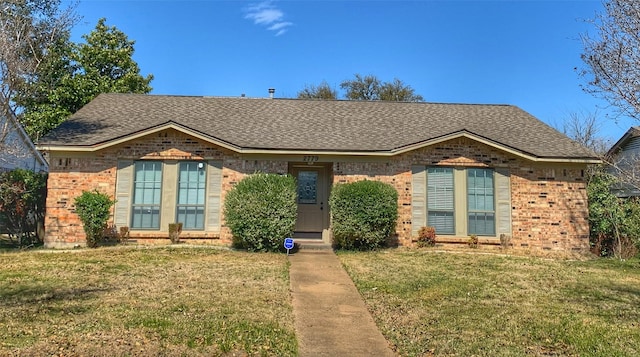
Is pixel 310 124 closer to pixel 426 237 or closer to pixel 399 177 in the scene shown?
pixel 399 177

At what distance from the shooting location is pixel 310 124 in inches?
555

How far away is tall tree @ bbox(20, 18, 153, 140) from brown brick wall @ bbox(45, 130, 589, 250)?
411 inches

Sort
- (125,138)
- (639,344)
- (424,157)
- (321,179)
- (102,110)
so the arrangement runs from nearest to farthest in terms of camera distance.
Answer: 1. (639,344)
2. (125,138)
3. (424,157)
4. (321,179)
5. (102,110)

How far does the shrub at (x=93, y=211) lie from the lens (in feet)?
36.2

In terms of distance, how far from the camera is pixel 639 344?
4.89 metres

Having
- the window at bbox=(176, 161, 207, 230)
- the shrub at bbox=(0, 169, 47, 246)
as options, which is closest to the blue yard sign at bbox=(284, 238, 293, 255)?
the window at bbox=(176, 161, 207, 230)

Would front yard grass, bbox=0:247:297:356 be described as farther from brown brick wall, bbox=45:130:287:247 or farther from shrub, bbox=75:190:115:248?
brown brick wall, bbox=45:130:287:247

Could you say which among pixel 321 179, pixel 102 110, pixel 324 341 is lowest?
pixel 324 341

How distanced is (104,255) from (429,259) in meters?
7.76

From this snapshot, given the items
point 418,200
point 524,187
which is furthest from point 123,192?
point 524,187

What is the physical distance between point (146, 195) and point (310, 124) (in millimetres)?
5527

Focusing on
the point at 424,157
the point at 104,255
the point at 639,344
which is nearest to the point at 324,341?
the point at 639,344

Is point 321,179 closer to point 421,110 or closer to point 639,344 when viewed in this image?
point 421,110

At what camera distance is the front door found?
44.3 feet
